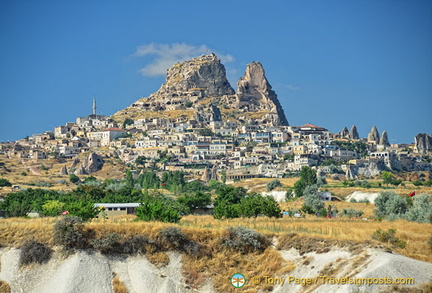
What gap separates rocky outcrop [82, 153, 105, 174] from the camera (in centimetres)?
12306

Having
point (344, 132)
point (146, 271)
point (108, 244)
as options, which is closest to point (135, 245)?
point (108, 244)

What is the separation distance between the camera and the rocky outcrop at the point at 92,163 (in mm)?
123062

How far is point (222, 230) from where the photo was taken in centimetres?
2977

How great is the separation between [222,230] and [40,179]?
79.4 metres

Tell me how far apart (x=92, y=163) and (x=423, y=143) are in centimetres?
7377

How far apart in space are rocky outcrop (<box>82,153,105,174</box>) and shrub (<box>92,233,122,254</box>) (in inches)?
3753

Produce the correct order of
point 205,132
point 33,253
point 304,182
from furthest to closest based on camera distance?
point 205,132, point 304,182, point 33,253

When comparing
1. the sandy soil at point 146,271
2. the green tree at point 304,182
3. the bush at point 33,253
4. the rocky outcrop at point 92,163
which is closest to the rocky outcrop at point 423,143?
the green tree at point 304,182

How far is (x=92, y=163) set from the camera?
407ft

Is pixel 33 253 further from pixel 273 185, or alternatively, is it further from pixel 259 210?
pixel 273 185

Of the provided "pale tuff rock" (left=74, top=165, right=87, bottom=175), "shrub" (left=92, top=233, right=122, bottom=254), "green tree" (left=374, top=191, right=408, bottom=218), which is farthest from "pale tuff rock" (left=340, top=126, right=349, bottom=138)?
"shrub" (left=92, top=233, right=122, bottom=254)

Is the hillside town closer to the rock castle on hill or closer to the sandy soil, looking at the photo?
the rock castle on hill

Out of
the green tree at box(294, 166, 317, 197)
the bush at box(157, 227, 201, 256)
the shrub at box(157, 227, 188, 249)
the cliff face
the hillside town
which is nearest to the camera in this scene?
the bush at box(157, 227, 201, 256)

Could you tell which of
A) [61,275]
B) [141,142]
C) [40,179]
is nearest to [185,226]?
[61,275]
